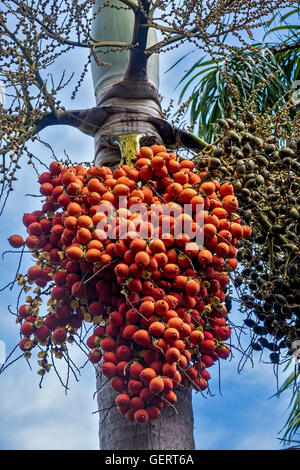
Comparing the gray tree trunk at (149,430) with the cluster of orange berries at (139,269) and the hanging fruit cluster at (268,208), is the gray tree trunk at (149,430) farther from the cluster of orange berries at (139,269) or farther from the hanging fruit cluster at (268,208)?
the hanging fruit cluster at (268,208)

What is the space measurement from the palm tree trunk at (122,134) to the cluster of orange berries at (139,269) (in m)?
0.09

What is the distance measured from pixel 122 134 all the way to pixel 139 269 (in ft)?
2.58

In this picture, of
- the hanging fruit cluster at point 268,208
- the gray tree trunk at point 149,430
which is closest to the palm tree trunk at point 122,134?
the gray tree trunk at point 149,430

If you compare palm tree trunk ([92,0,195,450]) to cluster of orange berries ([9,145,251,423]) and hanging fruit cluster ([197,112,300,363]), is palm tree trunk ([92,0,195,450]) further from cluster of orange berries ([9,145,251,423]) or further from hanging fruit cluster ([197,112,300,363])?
hanging fruit cluster ([197,112,300,363])

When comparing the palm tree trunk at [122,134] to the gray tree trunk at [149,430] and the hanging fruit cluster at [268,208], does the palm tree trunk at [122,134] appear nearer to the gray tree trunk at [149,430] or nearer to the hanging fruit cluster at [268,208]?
the gray tree trunk at [149,430]

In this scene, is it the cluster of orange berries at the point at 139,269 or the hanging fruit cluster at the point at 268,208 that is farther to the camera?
the hanging fruit cluster at the point at 268,208

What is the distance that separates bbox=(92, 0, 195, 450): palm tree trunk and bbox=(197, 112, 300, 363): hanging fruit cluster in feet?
1.28

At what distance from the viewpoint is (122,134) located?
2.31 m

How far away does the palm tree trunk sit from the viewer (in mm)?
1769

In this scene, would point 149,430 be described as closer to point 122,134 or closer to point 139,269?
point 139,269

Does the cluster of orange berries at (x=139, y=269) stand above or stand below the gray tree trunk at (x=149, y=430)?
above

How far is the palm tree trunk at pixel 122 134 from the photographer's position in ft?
5.80

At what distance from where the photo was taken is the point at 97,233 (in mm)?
1789

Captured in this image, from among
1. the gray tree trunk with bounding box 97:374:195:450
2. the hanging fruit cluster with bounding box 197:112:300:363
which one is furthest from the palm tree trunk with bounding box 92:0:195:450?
the hanging fruit cluster with bounding box 197:112:300:363
